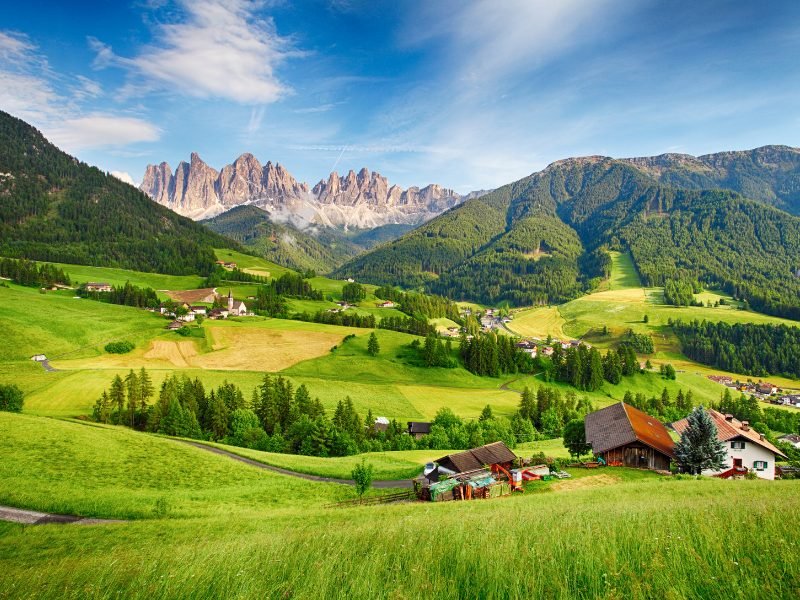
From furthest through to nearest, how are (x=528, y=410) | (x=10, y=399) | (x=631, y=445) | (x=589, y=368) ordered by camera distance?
1. (x=589, y=368)
2. (x=528, y=410)
3. (x=10, y=399)
4. (x=631, y=445)

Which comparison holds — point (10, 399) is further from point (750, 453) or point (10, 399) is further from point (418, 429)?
point (750, 453)

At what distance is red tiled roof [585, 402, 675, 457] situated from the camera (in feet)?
158

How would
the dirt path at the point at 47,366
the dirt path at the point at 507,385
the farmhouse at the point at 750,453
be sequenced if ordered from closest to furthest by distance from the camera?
1. the farmhouse at the point at 750,453
2. the dirt path at the point at 47,366
3. the dirt path at the point at 507,385

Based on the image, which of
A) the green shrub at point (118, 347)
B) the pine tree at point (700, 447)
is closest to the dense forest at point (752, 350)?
the pine tree at point (700, 447)

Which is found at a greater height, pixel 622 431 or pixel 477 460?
pixel 622 431

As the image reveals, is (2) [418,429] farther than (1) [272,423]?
Yes

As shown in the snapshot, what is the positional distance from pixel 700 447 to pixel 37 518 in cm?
5562

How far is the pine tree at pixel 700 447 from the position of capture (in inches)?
1708

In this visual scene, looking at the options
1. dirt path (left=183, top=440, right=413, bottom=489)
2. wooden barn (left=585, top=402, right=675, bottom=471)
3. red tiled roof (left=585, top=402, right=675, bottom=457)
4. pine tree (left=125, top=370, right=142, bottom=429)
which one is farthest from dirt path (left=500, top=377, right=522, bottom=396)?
pine tree (left=125, top=370, right=142, bottom=429)

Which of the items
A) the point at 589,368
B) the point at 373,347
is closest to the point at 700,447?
the point at 589,368

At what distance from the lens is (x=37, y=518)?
88.2ft

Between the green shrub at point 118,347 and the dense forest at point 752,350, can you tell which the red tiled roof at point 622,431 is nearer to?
the green shrub at point 118,347

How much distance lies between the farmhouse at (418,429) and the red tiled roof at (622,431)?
30.2 m

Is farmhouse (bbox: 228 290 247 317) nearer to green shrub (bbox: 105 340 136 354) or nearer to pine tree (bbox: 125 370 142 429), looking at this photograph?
green shrub (bbox: 105 340 136 354)
